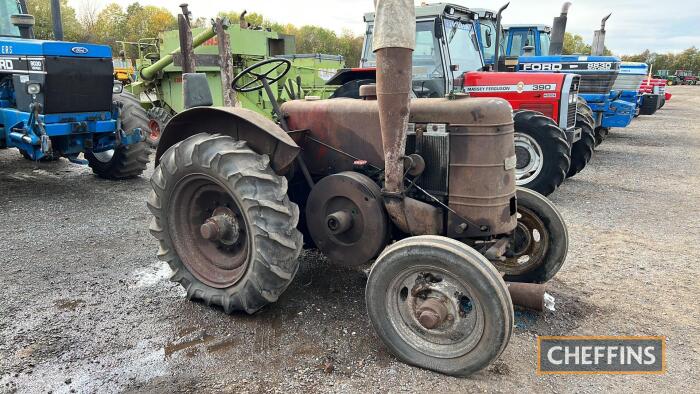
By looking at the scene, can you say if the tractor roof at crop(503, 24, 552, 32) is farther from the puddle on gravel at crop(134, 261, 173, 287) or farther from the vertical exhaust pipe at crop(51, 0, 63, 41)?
the puddle on gravel at crop(134, 261, 173, 287)

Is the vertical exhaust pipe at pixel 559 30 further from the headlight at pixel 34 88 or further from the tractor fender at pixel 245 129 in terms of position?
the headlight at pixel 34 88

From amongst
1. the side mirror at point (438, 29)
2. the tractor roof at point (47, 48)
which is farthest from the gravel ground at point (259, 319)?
the side mirror at point (438, 29)

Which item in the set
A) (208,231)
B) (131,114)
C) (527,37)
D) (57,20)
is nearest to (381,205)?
(208,231)

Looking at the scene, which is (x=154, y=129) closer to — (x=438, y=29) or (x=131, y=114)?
(x=131, y=114)

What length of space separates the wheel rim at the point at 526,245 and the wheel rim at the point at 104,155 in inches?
231

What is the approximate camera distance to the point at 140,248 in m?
4.55

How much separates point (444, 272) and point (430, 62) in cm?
478

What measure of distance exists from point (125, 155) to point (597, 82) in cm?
901

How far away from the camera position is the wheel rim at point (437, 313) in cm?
257

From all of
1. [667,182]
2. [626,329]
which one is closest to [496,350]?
[626,329]

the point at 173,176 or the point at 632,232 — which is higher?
the point at 173,176

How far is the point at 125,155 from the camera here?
6941 millimetres

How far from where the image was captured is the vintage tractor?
2592mm

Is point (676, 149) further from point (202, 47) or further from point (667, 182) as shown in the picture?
point (202, 47)
